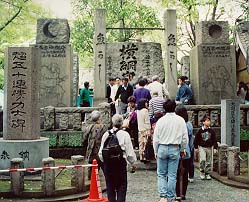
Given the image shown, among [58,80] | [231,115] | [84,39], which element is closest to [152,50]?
[58,80]

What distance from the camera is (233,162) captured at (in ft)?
33.1

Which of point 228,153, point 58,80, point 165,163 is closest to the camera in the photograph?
point 165,163

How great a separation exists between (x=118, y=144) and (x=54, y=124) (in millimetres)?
7431

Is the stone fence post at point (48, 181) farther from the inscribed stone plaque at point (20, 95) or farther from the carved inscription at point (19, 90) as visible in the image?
the carved inscription at point (19, 90)

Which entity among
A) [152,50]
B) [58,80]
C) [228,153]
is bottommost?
[228,153]

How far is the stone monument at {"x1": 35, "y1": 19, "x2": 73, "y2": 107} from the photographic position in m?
17.2

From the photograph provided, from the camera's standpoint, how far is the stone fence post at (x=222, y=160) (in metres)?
10.6

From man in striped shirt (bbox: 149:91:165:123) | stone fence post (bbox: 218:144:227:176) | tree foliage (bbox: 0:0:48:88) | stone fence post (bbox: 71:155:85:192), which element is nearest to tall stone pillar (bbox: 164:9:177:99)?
tree foliage (bbox: 0:0:48:88)

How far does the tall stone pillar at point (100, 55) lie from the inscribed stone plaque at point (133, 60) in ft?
1.47

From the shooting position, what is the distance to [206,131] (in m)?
10.5

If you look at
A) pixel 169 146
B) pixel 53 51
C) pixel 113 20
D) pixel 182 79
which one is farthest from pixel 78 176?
pixel 113 20

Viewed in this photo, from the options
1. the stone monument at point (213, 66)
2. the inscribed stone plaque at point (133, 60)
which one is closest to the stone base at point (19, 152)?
the stone monument at point (213, 66)

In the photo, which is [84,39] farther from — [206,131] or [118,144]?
[118,144]

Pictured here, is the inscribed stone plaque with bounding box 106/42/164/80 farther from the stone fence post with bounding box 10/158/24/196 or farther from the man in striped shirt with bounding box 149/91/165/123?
the stone fence post with bounding box 10/158/24/196
